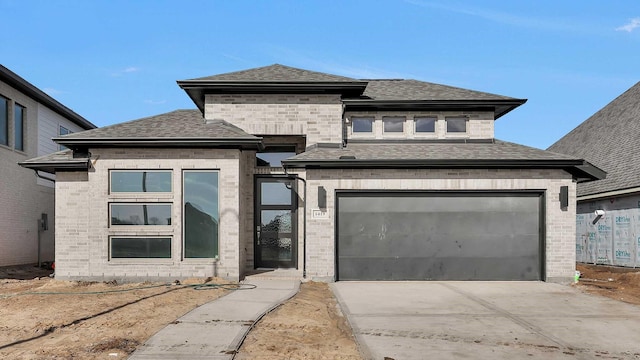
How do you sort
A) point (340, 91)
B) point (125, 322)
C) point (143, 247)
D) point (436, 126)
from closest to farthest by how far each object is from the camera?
point (125, 322) → point (143, 247) → point (340, 91) → point (436, 126)

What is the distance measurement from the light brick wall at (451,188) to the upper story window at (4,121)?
1264cm

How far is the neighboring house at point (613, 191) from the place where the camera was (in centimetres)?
1903

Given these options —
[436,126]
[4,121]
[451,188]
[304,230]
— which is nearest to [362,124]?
[436,126]

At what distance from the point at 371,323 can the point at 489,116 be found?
10738 millimetres

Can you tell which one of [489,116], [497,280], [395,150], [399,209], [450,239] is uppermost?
[489,116]

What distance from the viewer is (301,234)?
15820mm

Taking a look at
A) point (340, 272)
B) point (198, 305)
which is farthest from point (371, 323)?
point (340, 272)

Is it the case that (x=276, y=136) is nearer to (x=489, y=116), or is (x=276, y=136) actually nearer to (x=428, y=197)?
(x=428, y=197)

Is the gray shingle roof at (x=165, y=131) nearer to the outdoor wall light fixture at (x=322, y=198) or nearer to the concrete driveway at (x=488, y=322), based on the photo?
the outdoor wall light fixture at (x=322, y=198)

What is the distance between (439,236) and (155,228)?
863 centimetres

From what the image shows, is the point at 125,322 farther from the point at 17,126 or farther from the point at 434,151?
the point at 17,126

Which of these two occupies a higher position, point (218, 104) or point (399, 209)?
point (218, 104)

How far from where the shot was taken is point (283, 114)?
1650cm

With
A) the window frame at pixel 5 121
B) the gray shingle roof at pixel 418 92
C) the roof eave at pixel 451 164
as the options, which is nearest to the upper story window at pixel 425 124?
the gray shingle roof at pixel 418 92
